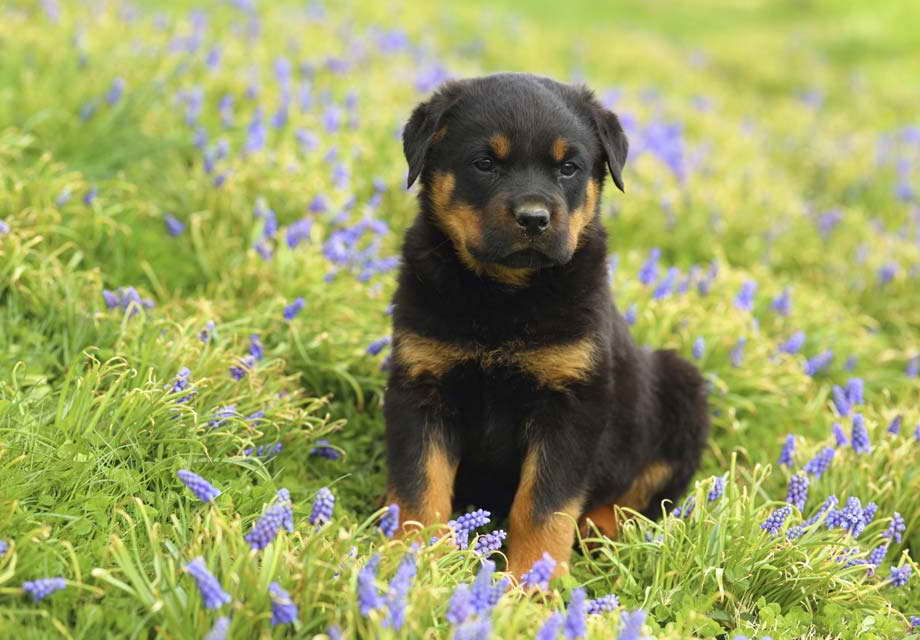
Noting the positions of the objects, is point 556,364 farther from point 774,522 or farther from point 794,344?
point 794,344

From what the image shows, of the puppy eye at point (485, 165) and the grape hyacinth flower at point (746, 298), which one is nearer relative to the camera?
the puppy eye at point (485, 165)

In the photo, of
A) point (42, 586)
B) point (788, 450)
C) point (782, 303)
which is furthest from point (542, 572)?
point (782, 303)

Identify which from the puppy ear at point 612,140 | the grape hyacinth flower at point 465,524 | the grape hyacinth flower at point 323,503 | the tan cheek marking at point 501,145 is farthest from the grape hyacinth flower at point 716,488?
the grape hyacinth flower at point 323,503

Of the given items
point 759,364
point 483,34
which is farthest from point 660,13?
point 759,364

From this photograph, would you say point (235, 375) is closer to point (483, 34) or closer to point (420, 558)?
point (420, 558)

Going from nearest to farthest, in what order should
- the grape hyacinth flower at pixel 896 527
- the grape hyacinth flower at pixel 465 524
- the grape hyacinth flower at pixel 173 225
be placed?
the grape hyacinth flower at pixel 465 524, the grape hyacinth flower at pixel 896 527, the grape hyacinth flower at pixel 173 225

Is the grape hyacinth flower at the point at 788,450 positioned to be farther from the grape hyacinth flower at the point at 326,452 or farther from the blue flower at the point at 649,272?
the grape hyacinth flower at the point at 326,452

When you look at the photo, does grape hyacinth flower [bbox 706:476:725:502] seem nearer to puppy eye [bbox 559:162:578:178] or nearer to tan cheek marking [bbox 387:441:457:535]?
tan cheek marking [bbox 387:441:457:535]

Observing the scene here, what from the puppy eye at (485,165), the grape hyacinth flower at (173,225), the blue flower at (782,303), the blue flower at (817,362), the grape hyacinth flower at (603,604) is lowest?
the blue flower at (817,362)
